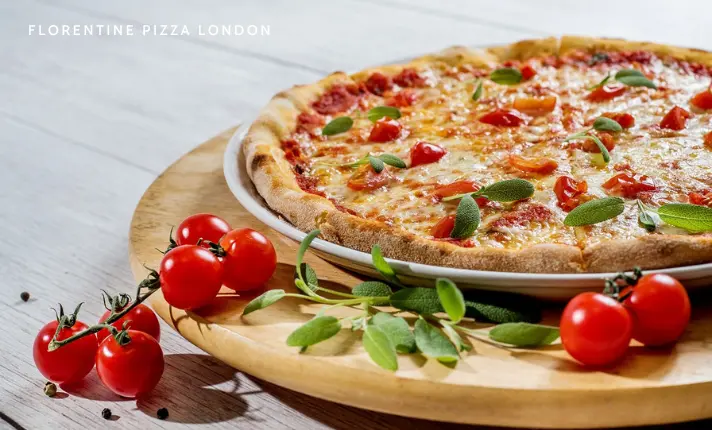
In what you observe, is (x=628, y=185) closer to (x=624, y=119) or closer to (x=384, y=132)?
(x=624, y=119)

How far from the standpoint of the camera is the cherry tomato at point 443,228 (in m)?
3.05

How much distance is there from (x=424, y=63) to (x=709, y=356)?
98.0 inches

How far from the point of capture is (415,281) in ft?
9.32

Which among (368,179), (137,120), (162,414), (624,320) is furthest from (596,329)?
(137,120)

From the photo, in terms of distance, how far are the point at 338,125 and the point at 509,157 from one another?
74 cm

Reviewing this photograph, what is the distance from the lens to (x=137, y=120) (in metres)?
5.51

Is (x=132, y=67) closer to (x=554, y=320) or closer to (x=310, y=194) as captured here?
(x=310, y=194)

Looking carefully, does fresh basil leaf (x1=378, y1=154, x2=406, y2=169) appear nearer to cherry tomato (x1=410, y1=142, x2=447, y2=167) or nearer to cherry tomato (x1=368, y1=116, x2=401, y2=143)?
cherry tomato (x1=410, y1=142, x2=447, y2=167)

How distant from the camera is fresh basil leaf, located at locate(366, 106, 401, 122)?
396 centimetres

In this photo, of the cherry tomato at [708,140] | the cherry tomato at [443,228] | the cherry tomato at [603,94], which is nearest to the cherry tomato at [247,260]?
the cherry tomato at [443,228]

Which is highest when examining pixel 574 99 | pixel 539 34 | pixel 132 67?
pixel 574 99

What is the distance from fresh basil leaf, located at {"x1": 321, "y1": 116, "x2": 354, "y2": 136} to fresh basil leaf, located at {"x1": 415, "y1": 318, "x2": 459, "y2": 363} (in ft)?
5.07

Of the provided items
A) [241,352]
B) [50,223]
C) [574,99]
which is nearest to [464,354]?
[241,352]

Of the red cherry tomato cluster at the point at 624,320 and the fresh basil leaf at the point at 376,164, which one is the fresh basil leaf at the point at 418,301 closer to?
the red cherry tomato cluster at the point at 624,320
